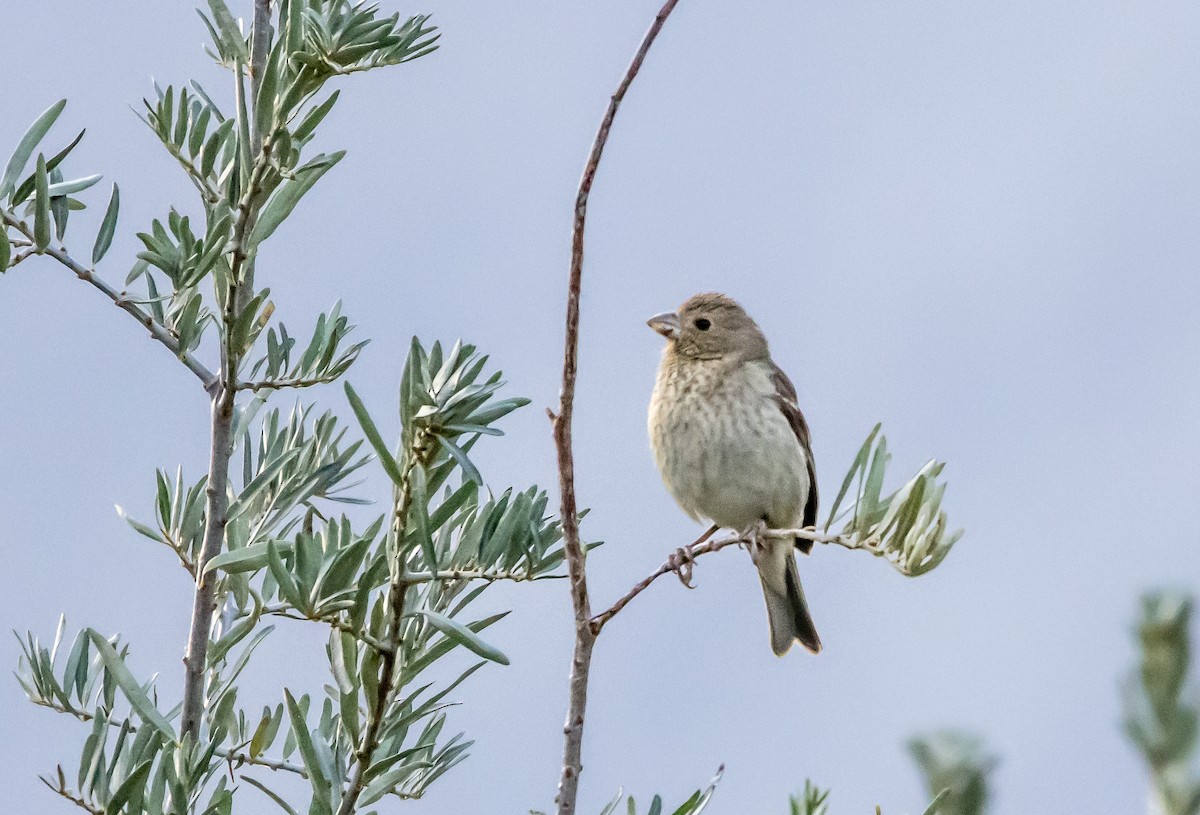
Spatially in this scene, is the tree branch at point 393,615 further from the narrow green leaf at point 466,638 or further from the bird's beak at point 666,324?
the bird's beak at point 666,324

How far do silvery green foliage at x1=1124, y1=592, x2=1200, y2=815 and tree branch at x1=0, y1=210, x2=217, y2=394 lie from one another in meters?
1.39

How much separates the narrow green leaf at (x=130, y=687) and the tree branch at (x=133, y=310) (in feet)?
1.27

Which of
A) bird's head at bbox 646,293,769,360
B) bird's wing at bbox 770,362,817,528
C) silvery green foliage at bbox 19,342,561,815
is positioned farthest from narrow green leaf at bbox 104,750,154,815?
bird's head at bbox 646,293,769,360

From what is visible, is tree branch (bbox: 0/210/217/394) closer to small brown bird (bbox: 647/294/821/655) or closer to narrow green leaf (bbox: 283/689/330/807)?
narrow green leaf (bbox: 283/689/330/807)

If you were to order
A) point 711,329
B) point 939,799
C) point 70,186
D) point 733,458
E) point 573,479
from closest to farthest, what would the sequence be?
point 939,799, point 573,479, point 70,186, point 733,458, point 711,329

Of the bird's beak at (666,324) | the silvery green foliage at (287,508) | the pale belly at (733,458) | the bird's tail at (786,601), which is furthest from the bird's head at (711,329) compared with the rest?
the silvery green foliage at (287,508)

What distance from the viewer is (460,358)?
6.90 feet

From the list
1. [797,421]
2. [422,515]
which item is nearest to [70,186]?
[422,515]

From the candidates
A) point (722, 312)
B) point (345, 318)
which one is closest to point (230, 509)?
point (345, 318)

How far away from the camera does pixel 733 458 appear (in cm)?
506

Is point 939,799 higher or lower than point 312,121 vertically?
lower

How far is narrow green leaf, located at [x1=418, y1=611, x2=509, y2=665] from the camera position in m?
2.01

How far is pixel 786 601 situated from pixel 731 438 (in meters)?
1.10

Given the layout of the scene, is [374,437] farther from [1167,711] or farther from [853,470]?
[1167,711]
